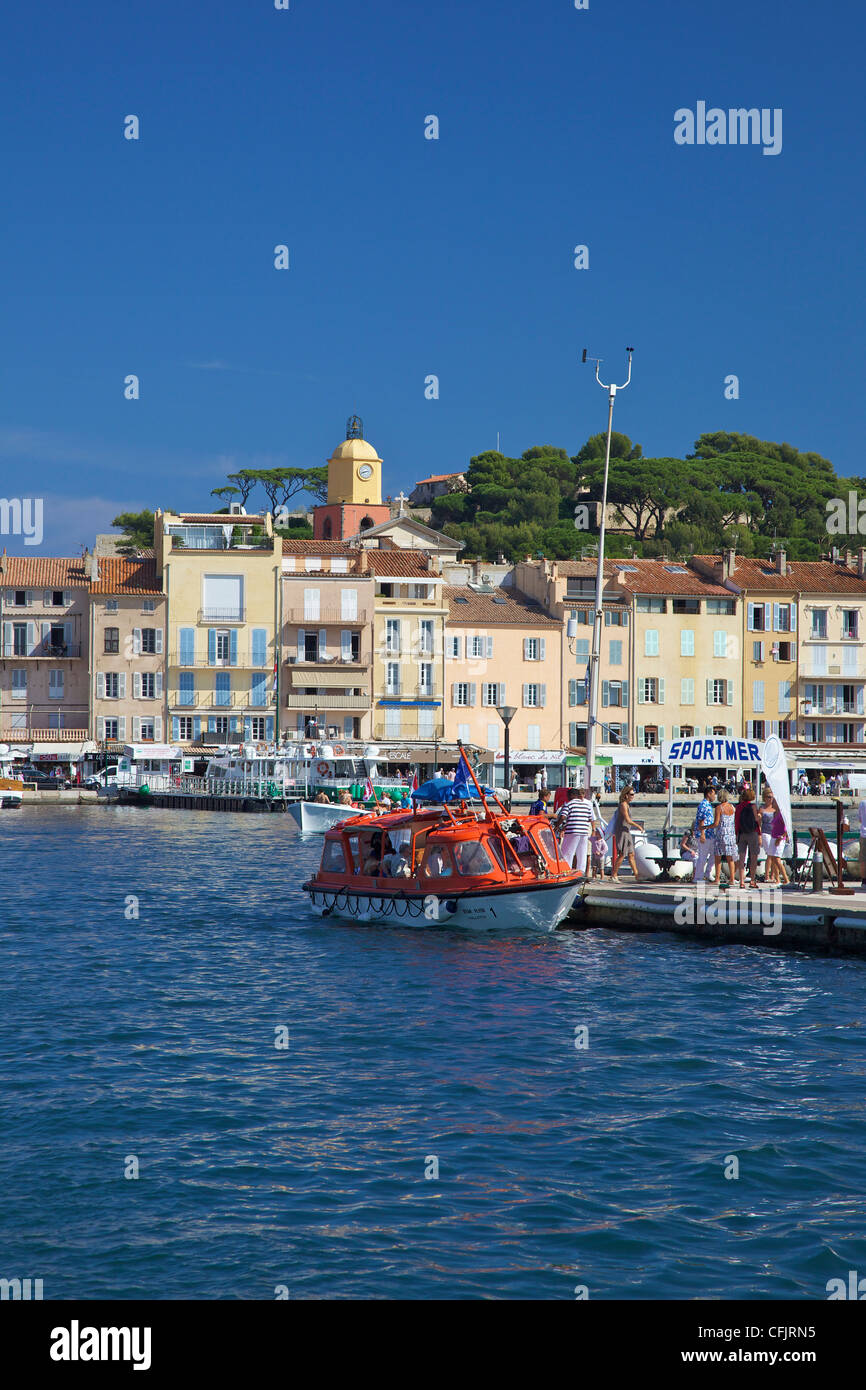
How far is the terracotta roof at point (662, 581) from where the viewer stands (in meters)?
82.2

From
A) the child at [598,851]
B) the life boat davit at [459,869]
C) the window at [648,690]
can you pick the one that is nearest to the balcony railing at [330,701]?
the window at [648,690]

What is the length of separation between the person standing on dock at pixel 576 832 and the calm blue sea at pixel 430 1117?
7.47 ft

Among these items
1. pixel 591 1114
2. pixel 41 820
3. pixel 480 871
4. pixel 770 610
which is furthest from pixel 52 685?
pixel 591 1114

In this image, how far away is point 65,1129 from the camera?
14.5 m

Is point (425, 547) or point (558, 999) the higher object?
point (425, 547)

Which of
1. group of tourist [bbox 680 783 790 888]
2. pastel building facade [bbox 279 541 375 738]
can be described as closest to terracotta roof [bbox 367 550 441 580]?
pastel building facade [bbox 279 541 375 738]

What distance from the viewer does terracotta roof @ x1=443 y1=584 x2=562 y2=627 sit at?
80375mm

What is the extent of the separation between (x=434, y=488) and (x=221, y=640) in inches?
2929

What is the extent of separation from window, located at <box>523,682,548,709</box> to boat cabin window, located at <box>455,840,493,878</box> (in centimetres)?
5474

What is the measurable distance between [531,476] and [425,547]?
3847 cm

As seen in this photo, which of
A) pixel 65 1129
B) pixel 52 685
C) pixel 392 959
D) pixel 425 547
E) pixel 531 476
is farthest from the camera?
pixel 531 476

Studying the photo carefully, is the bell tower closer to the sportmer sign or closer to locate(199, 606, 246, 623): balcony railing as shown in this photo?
locate(199, 606, 246, 623): balcony railing

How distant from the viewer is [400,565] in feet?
270
